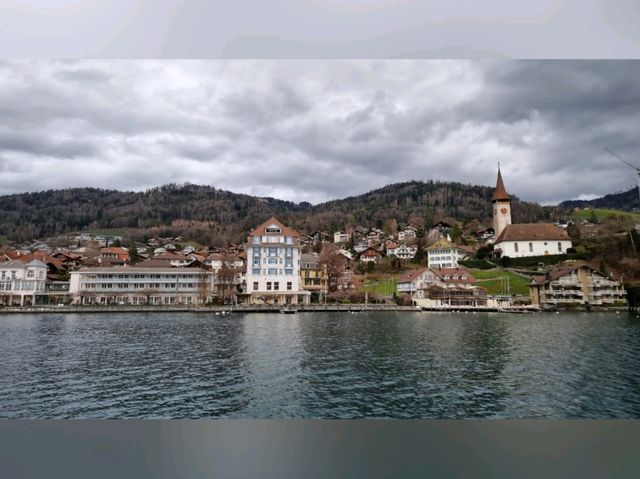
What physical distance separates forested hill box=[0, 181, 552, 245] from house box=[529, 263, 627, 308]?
3.50 ft

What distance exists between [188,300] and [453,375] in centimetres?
1407

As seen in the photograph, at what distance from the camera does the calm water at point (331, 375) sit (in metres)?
4.36

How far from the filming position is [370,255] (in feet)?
65.1

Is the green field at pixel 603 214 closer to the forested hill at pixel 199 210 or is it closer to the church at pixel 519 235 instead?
the forested hill at pixel 199 210

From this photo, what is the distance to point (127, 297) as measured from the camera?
13.8 metres

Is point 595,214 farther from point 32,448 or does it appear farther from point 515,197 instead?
point 32,448

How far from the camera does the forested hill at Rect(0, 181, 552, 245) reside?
636 cm

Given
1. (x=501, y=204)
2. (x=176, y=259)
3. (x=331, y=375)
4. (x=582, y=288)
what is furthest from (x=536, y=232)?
(x=176, y=259)

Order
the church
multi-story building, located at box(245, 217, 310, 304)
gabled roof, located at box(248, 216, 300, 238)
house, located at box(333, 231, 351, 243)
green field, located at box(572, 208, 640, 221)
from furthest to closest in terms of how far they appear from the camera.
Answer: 1. house, located at box(333, 231, 351, 243)
2. multi-story building, located at box(245, 217, 310, 304)
3. gabled roof, located at box(248, 216, 300, 238)
4. the church
5. green field, located at box(572, 208, 640, 221)

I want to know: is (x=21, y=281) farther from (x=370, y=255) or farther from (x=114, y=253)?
(x=370, y=255)

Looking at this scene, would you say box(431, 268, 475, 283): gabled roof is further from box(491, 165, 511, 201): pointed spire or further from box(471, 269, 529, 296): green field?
box(491, 165, 511, 201): pointed spire

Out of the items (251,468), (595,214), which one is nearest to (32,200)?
(251,468)

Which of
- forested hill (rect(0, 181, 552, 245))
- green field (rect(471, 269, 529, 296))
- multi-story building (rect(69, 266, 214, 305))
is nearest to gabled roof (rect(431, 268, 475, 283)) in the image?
green field (rect(471, 269, 529, 296))

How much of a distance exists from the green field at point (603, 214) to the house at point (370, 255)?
12.7 meters
